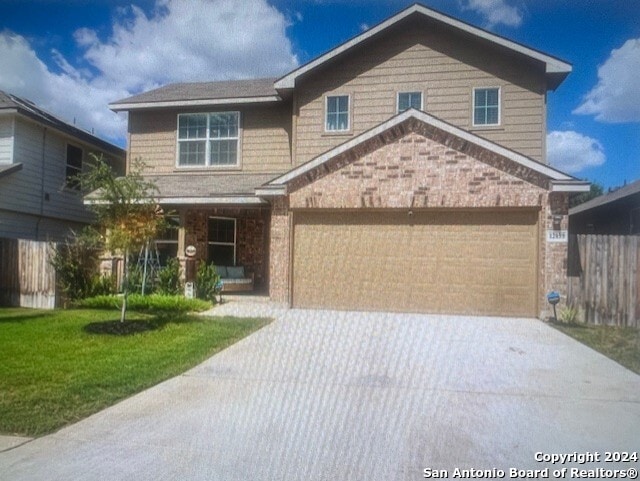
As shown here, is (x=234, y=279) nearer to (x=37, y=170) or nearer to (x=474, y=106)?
(x=37, y=170)

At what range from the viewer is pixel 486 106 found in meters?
13.2

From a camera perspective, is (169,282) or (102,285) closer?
(102,285)

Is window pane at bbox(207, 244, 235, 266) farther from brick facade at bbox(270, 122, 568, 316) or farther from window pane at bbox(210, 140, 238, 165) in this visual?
brick facade at bbox(270, 122, 568, 316)

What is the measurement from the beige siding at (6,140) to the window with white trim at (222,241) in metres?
6.76

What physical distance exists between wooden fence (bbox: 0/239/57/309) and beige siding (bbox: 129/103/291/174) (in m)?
4.64

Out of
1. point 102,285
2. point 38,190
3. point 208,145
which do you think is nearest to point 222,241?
point 208,145

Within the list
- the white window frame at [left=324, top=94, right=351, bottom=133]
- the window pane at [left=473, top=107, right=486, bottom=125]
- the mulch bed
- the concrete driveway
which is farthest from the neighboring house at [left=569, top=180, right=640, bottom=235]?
the mulch bed

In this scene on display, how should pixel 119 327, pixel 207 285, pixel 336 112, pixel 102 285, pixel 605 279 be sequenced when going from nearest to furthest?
pixel 119 327, pixel 605 279, pixel 102 285, pixel 207 285, pixel 336 112

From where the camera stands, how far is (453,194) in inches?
421

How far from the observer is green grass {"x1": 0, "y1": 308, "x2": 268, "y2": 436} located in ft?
15.5

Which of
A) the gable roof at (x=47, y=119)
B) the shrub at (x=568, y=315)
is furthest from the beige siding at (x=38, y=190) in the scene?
the shrub at (x=568, y=315)

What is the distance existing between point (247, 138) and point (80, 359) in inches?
383

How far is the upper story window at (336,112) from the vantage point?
13.8 meters

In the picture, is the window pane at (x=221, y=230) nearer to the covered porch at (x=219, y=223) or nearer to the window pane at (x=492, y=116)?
the covered porch at (x=219, y=223)
